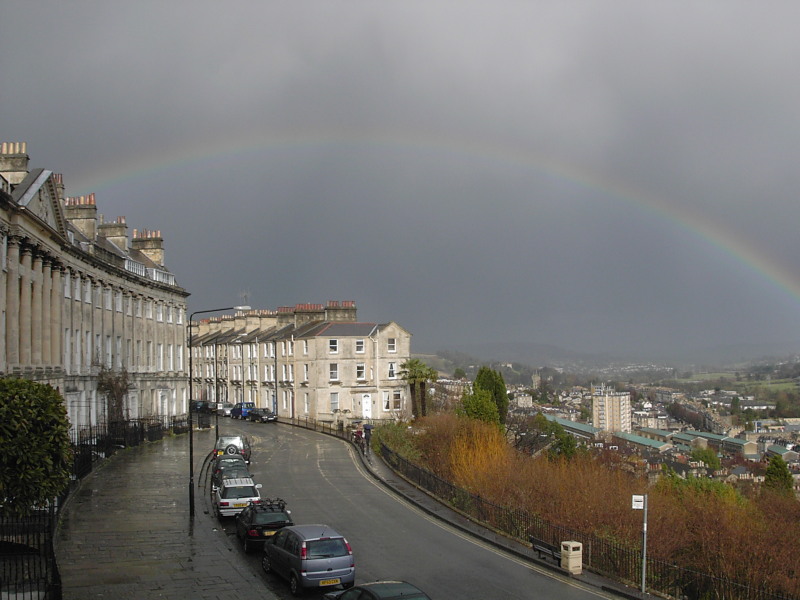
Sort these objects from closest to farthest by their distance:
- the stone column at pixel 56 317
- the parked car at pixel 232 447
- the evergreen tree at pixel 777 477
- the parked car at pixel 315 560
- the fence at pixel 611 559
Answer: the parked car at pixel 315 560 < the fence at pixel 611 559 < the parked car at pixel 232 447 < the stone column at pixel 56 317 < the evergreen tree at pixel 777 477

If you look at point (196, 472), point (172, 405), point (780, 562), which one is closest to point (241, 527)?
point (196, 472)

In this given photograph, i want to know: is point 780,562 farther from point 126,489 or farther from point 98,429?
point 98,429

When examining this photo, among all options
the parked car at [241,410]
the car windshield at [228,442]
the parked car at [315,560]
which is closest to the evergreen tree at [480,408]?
the car windshield at [228,442]

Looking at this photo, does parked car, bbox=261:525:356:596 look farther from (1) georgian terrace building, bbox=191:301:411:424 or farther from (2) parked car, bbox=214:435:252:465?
(1) georgian terrace building, bbox=191:301:411:424

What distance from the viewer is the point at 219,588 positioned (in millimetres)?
20766

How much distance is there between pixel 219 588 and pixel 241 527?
233 inches

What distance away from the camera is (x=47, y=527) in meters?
22.8

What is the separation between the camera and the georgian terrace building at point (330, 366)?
78.8 meters

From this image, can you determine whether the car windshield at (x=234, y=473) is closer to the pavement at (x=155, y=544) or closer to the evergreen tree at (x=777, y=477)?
the pavement at (x=155, y=544)

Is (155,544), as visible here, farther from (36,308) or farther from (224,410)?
(224,410)

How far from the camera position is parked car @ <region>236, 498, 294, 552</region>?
2503 centimetres

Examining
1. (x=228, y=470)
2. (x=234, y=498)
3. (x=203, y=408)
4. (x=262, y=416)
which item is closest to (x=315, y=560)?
(x=234, y=498)

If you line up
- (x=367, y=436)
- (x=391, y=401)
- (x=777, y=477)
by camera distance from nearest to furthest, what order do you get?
1. (x=367, y=436)
2. (x=777, y=477)
3. (x=391, y=401)

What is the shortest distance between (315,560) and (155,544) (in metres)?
8.49
